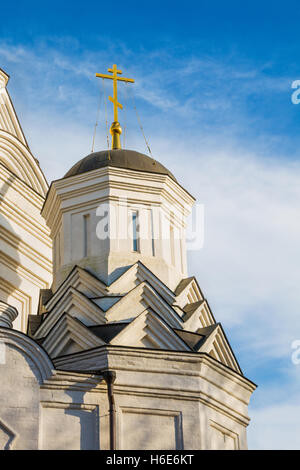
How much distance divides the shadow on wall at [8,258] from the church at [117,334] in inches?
1.5

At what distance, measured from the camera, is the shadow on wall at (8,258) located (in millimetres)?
23844

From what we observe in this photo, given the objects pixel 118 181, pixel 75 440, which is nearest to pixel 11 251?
pixel 118 181

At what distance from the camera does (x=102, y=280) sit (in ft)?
64.5

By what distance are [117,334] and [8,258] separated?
6923mm

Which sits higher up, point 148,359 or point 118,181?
point 118,181

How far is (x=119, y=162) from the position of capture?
68.9 feet

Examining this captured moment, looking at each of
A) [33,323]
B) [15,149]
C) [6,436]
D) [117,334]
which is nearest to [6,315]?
[33,323]

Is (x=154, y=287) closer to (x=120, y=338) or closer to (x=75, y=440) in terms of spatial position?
(x=120, y=338)

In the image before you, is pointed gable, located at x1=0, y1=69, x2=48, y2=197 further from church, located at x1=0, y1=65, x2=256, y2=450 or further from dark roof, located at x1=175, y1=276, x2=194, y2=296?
dark roof, located at x1=175, y1=276, x2=194, y2=296

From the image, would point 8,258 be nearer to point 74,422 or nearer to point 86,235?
point 86,235

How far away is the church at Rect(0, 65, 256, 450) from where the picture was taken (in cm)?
1673

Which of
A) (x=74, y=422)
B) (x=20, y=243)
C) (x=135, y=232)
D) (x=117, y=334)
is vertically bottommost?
(x=74, y=422)

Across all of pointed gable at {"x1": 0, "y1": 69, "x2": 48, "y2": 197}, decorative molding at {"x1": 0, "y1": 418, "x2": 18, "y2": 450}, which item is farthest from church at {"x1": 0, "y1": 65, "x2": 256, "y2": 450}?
pointed gable at {"x1": 0, "y1": 69, "x2": 48, "y2": 197}

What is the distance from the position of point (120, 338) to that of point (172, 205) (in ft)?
14.1
